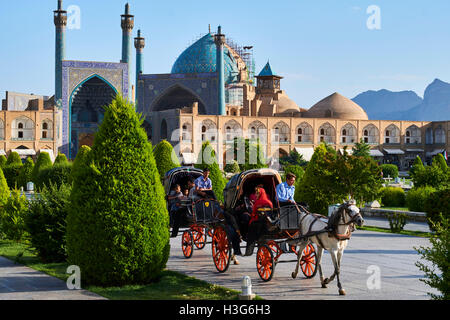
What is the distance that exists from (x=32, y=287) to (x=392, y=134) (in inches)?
2056

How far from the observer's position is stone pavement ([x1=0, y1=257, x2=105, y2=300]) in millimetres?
6201

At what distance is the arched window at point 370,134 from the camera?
2154 inches

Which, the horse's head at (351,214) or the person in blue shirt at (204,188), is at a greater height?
the person in blue shirt at (204,188)

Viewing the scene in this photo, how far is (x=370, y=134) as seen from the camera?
5491 centimetres

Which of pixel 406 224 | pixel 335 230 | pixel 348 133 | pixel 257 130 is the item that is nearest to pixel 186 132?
pixel 257 130

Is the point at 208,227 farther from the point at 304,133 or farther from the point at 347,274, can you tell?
the point at 304,133

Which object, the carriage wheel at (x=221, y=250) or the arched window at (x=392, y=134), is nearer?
the carriage wheel at (x=221, y=250)

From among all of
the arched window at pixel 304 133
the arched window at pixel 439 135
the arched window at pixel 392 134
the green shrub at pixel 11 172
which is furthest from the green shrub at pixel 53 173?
the arched window at pixel 439 135

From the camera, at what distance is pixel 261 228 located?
24.3 feet

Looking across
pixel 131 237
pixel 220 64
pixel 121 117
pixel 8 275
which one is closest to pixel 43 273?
pixel 8 275

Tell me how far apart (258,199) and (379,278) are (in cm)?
178

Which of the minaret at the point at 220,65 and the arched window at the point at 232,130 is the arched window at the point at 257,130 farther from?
the minaret at the point at 220,65

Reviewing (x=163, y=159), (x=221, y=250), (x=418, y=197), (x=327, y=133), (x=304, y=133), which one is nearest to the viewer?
(x=221, y=250)

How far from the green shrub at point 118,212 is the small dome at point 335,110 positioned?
4953 cm
